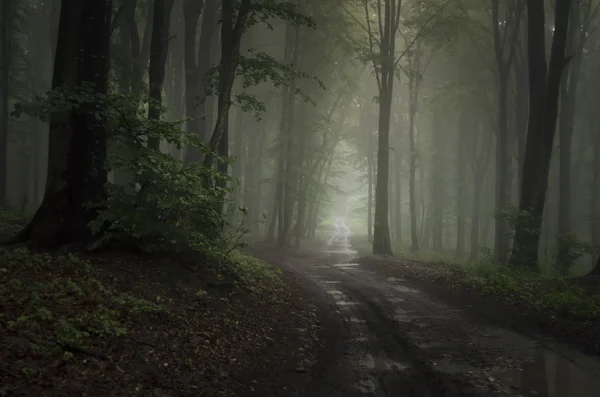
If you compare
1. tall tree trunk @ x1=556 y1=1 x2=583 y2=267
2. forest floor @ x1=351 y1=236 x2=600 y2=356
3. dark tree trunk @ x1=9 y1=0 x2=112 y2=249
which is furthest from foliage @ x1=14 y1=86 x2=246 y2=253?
tall tree trunk @ x1=556 y1=1 x2=583 y2=267

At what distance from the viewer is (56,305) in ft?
17.7

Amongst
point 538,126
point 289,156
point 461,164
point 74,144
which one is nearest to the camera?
point 74,144

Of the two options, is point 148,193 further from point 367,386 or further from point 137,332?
point 367,386

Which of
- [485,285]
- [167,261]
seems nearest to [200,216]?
[167,261]

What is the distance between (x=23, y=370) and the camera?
159 inches

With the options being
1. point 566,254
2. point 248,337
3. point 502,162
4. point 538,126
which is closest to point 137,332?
point 248,337

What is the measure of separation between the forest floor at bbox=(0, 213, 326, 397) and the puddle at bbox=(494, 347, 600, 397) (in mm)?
2987

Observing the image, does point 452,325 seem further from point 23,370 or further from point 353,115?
point 353,115

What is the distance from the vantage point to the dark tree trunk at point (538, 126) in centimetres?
1402

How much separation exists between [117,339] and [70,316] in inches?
25.3

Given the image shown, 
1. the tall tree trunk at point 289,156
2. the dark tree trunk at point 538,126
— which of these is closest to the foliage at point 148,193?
the dark tree trunk at point 538,126

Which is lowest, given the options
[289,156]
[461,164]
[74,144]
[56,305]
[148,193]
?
[56,305]

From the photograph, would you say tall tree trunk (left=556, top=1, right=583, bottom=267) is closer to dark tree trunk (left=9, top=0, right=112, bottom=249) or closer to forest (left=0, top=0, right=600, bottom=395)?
forest (left=0, top=0, right=600, bottom=395)

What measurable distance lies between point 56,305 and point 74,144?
357cm
